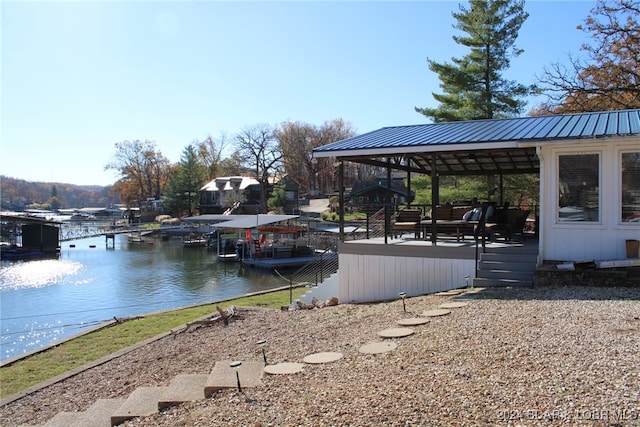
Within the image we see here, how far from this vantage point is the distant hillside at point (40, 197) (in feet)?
458

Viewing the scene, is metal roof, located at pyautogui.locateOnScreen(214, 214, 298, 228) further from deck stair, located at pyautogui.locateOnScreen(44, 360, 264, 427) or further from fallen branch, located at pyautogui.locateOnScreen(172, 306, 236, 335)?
deck stair, located at pyautogui.locateOnScreen(44, 360, 264, 427)

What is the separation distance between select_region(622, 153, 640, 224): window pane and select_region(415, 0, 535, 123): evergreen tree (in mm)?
15353

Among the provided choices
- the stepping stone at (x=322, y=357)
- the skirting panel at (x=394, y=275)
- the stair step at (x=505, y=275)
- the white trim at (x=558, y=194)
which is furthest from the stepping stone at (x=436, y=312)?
the white trim at (x=558, y=194)

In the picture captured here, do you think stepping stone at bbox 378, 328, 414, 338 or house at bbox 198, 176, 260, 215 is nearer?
stepping stone at bbox 378, 328, 414, 338

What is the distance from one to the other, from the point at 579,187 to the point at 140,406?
26.7 feet

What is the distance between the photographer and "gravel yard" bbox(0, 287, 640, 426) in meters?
3.56

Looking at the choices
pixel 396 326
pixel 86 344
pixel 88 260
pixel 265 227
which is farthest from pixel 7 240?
pixel 396 326

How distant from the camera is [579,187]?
29.6ft

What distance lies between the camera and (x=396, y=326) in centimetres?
652

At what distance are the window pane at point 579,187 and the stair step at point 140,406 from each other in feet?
25.1

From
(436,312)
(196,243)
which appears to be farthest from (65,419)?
(196,243)

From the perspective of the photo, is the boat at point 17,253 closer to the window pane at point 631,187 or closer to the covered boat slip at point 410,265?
the covered boat slip at point 410,265

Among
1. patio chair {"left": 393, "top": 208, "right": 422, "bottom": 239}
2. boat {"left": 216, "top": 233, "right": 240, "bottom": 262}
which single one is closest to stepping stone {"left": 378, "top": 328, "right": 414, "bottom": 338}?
patio chair {"left": 393, "top": 208, "right": 422, "bottom": 239}

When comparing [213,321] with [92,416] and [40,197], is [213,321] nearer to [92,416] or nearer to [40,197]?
[92,416]
